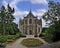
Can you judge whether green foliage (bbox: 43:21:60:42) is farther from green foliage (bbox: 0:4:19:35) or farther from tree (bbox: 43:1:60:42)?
green foliage (bbox: 0:4:19:35)

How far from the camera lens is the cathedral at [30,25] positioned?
78000 mm

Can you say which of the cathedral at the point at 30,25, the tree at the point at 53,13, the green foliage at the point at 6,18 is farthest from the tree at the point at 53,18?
the cathedral at the point at 30,25

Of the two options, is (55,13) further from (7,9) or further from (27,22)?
(27,22)

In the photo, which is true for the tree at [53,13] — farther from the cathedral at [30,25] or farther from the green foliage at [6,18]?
the cathedral at [30,25]

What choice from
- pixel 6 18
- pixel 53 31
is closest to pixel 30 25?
pixel 6 18

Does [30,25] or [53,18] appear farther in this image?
[30,25]

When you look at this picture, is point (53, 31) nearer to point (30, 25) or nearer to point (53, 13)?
point (53, 13)

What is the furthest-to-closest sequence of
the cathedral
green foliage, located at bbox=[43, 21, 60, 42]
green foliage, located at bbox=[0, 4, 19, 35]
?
the cathedral, green foliage, located at bbox=[0, 4, 19, 35], green foliage, located at bbox=[43, 21, 60, 42]

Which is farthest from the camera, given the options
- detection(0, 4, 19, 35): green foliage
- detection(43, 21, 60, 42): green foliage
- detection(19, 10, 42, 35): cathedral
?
detection(19, 10, 42, 35): cathedral

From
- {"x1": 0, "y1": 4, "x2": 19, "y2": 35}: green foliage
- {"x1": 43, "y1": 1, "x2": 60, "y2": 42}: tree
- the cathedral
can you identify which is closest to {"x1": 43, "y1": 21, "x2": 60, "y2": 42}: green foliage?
{"x1": 43, "y1": 1, "x2": 60, "y2": 42}: tree

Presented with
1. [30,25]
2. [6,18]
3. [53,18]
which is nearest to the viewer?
[53,18]

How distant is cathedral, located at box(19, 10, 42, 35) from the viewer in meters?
78.0

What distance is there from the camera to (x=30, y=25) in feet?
260

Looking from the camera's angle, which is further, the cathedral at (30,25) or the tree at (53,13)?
the cathedral at (30,25)
